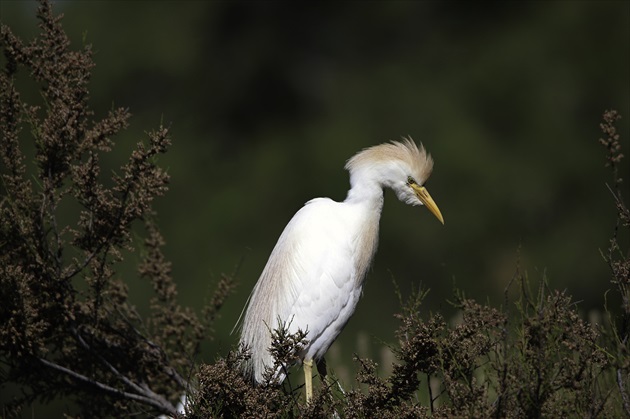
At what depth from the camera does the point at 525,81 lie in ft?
30.3

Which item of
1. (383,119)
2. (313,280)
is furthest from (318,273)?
(383,119)

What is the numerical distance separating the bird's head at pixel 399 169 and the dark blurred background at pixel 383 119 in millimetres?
4344

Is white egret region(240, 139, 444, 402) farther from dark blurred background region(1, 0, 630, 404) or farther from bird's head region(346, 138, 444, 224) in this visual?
dark blurred background region(1, 0, 630, 404)

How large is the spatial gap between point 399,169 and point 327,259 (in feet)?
1.32

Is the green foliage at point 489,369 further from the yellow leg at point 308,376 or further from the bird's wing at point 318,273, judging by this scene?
the bird's wing at point 318,273

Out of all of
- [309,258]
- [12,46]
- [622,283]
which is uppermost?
[12,46]

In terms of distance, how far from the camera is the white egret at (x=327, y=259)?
10.6 feet

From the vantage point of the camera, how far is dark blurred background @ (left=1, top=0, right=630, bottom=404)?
8.57 metres

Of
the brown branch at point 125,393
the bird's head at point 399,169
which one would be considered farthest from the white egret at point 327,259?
the brown branch at point 125,393

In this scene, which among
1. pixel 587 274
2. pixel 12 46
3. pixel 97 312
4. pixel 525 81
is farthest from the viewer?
pixel 525 81

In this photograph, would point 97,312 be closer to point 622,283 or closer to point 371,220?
point 371,220

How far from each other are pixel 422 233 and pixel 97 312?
6013 mm

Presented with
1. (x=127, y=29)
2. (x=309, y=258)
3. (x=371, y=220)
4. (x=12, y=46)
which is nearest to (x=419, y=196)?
(x=371, y=220)

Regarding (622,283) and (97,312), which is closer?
(622,283)
